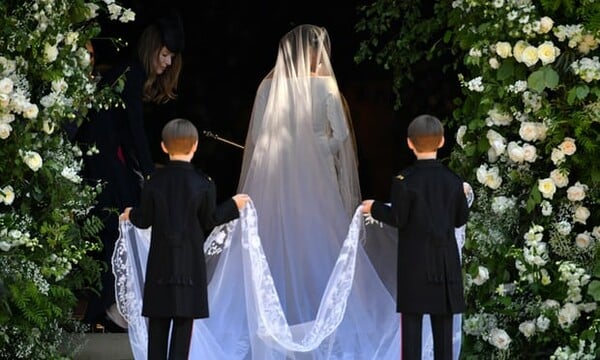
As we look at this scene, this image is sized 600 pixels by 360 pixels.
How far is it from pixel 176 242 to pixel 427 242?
107 cm

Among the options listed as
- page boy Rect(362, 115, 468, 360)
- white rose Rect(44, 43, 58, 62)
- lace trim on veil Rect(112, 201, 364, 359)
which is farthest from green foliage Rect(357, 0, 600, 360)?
white rose Rect(44, 43, 58, 62)

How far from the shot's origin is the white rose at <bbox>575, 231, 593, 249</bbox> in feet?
17.5

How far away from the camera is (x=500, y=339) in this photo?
5.32 m

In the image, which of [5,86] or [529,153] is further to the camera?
[529,153]

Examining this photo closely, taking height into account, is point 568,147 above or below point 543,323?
above

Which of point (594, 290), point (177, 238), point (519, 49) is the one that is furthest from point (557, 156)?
point (177, 238)

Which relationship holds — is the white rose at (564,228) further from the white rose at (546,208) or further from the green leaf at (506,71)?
the green leaf at (506,71)

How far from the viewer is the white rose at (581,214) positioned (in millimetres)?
5320

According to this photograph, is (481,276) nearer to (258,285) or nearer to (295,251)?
(258,285)

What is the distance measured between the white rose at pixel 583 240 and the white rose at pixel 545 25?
96cm

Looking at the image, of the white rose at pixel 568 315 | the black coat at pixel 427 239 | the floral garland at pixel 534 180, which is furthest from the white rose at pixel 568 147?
the white rose at pixel 568 315

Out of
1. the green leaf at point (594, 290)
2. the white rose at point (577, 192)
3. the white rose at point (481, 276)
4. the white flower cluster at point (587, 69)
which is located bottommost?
the green leaf at point (594, 290)

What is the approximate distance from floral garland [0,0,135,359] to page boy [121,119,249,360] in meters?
0.63

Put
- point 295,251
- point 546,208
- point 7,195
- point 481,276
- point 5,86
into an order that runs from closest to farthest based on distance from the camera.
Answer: point 5,86, point 7,195, point 546,208, point 481,276, point 295,251
